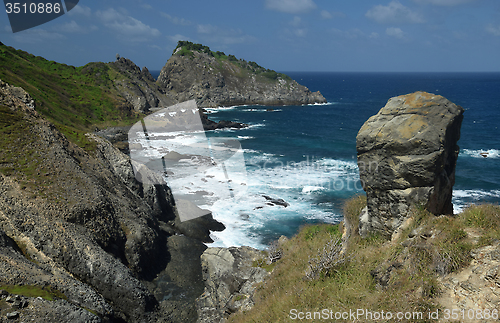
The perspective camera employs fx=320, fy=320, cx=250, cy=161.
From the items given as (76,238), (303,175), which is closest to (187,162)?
(303,175)

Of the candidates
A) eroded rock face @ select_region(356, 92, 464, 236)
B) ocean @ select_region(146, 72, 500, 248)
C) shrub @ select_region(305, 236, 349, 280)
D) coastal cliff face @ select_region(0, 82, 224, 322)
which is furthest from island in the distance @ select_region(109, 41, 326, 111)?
shrub @ select_region(305, 236, 349, 280)

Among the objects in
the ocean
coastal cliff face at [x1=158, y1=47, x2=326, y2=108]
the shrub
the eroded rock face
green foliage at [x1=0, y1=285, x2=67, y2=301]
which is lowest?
the ocean

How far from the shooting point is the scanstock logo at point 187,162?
91.0 ft

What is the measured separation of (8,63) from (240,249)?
70.1 meters

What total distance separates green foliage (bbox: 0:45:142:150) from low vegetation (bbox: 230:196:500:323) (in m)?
49.7

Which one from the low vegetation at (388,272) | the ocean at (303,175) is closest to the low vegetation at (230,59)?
the ocean at (303,175)

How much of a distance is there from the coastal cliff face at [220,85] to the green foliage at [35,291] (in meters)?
105

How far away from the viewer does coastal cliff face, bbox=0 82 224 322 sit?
464 inches

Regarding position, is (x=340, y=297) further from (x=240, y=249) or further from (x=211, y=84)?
(x=211, y=84)

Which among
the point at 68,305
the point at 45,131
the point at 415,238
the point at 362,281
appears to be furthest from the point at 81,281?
the point at 415,238

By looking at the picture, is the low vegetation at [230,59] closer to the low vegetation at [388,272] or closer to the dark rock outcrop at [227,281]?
the dark rock outcrop at [227,281]

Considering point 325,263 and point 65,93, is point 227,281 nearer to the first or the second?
point 325,263

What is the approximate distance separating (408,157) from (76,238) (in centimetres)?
1395

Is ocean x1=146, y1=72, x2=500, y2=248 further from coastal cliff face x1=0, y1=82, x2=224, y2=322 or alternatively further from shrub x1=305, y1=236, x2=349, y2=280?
shrub x1=305, y1=236, x2=349, y2=280
